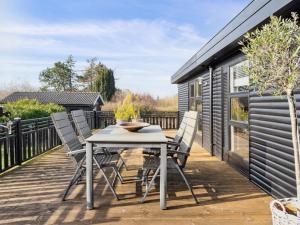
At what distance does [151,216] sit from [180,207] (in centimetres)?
43

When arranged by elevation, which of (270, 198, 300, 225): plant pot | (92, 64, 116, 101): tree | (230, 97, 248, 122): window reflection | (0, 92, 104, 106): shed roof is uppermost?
(92, 64, 116, 101): tree

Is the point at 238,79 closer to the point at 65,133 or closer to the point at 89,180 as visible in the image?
the point at 65,133

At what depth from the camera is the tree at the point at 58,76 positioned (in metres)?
34.5

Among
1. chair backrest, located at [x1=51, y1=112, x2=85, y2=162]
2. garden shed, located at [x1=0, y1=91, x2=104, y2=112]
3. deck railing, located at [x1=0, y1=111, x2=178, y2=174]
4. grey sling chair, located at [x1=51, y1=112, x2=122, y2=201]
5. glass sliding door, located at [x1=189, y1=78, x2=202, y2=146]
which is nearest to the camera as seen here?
grey sling chair, located at [x1=51, y1=112, x2=122, y2=201]

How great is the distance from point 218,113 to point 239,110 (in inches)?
51.5

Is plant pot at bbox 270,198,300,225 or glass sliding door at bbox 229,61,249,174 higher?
glass sliding door at bbox 229,61,249,174

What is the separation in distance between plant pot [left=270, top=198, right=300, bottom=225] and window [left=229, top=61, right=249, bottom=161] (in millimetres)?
2395

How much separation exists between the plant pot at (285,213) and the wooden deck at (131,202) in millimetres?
562

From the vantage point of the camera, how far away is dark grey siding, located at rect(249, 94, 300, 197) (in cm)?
352

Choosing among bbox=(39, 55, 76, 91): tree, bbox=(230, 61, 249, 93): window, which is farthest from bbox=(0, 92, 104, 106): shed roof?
bbox=(230, 61, 249, 93): window

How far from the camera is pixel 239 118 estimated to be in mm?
5449

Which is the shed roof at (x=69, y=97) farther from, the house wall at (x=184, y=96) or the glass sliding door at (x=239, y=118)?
the glass sliding door at (x=239, y=118)

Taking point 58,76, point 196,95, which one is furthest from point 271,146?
point 58,76

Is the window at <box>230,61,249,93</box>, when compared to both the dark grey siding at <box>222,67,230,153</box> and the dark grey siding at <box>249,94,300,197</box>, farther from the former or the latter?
the dark grey siding at <box>249,94,300,197</box>
